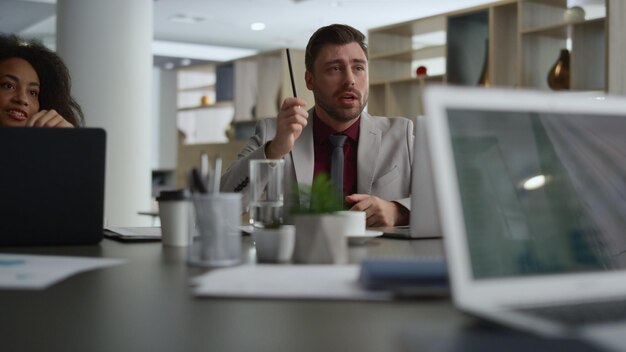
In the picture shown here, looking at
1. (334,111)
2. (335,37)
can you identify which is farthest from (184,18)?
(334,111)

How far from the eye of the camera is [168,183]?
11.1 m

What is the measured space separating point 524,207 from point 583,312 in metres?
0.12

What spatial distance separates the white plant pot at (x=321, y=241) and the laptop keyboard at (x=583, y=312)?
409 millimetres

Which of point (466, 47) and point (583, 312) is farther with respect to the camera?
point (466, 47)

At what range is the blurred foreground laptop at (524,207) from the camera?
0.60m

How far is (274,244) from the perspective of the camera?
1029 millimetres

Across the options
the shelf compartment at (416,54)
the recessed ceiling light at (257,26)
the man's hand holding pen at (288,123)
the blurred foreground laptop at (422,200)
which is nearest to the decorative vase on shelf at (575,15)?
the shelf compartment at (416,54)

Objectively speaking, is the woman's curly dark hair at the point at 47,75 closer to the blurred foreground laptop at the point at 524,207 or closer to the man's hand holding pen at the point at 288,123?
the man's hand holding pen at the point at 288,123

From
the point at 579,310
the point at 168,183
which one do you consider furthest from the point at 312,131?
the point at 168,183

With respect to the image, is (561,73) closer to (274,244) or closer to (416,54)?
(416,54)

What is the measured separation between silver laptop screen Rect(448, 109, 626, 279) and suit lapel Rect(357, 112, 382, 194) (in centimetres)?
146

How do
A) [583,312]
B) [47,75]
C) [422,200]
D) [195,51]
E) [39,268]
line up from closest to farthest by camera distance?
[583,312], [39,268], [422,200], [47,75], [195,51]

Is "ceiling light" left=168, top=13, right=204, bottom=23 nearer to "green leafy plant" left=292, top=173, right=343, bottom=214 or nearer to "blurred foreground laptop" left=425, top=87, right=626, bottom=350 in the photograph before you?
"green leafy plant" left=292, top=173, right=343, bottom=214

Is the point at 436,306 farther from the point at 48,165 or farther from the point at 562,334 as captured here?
the point at 48,165
